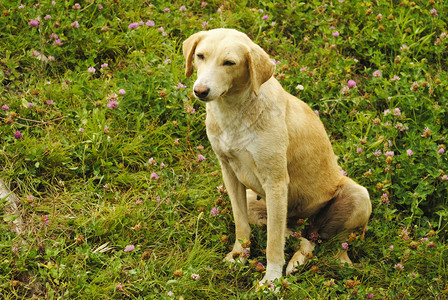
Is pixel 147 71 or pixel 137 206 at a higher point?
pixel 147 71

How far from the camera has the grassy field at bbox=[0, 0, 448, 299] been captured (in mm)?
3537

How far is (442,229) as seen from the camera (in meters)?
4.10

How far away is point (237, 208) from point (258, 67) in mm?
1089

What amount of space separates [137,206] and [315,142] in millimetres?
1401

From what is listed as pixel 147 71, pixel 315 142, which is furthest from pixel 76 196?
pixel 315 142

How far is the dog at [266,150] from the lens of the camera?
3.19m

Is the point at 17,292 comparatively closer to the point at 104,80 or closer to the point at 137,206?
the point at 137,206

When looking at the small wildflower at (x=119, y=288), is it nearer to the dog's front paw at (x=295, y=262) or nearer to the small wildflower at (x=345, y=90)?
the dog's front paw at (x=295, y=262)

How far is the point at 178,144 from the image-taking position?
14.8ft

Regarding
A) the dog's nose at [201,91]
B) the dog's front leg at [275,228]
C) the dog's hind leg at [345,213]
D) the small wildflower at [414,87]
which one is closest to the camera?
the dog's nose at [201,91]

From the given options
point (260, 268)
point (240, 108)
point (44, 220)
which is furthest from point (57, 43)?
point (260, 268)

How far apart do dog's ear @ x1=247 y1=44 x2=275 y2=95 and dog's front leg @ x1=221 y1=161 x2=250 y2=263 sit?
758mm

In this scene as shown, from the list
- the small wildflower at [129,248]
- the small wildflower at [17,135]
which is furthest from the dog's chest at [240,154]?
the small wildflower at [17,135]

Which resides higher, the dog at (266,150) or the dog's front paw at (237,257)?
the dog at (266,150)
